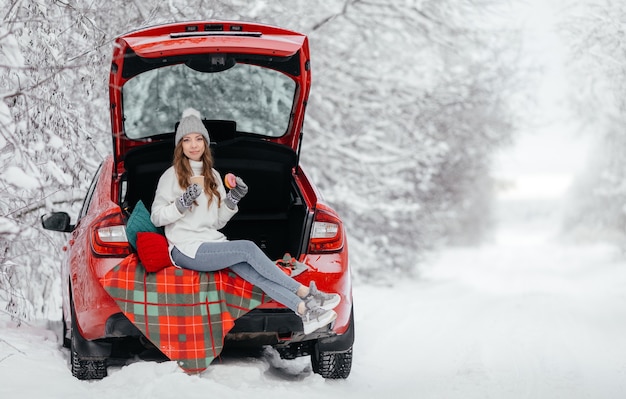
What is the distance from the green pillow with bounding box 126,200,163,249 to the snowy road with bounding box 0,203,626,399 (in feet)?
2.47

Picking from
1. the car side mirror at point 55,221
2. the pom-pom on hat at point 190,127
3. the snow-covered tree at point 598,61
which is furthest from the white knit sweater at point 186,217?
the snow-covered tree at point 598,61

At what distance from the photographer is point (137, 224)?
492 cm

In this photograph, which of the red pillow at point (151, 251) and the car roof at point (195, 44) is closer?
the red pillow at point (151, 251)

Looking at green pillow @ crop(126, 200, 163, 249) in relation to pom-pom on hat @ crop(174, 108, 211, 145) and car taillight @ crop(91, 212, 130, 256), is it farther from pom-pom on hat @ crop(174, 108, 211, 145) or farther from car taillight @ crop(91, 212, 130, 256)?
pom-pom on hat @ crop(174, 108, 211, 145)

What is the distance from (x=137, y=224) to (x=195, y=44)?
1153 mm

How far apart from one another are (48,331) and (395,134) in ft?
32.9

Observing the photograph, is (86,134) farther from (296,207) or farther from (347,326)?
(347,326)

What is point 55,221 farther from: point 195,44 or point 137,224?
point 195,44

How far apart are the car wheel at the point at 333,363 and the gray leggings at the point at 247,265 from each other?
2.32 feet

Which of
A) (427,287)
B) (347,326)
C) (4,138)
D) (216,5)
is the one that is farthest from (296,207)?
(427,287)

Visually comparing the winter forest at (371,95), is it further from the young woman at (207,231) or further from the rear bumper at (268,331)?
the rear bumper at (268,331)

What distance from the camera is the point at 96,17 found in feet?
23.8

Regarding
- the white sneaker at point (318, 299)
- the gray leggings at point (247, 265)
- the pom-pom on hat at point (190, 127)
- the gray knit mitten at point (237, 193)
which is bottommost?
the white sneaker at point (318, 299)

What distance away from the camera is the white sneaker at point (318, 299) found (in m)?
4.77
